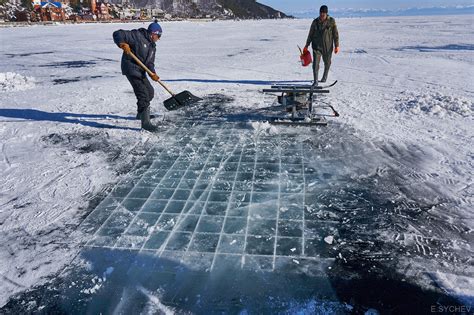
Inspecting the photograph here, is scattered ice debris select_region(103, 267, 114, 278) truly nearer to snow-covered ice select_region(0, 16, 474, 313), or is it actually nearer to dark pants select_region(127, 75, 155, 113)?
snow-covered ice select_region(0, 16, 474, 313)

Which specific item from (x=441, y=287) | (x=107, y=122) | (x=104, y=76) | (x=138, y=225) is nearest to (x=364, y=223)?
(x=441, y=287)

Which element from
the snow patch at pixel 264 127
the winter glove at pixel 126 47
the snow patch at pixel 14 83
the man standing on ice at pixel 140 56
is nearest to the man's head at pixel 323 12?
the snow patch at pixel 264 127

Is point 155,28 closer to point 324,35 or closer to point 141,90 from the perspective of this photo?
point 141,90

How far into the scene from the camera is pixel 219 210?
359 cm

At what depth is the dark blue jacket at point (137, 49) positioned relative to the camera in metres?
5.33

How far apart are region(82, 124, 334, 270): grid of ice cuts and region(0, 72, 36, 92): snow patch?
6848mm

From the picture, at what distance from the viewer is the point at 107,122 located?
6.53m

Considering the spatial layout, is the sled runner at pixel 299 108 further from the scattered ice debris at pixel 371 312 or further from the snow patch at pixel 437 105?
the scattered ice debris at pixel 371 312

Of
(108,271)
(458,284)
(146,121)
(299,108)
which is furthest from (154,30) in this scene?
(458,284)

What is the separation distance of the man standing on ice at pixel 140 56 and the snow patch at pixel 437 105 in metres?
5.04

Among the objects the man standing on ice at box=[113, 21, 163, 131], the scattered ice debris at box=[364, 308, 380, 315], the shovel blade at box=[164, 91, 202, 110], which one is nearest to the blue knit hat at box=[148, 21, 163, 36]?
the man standing on ice at box=[113, 21, 163, 131]

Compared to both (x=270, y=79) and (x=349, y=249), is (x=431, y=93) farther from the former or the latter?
(x=349, y=249)

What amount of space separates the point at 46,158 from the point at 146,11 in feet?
487

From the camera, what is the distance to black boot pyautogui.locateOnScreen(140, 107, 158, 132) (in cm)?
582
